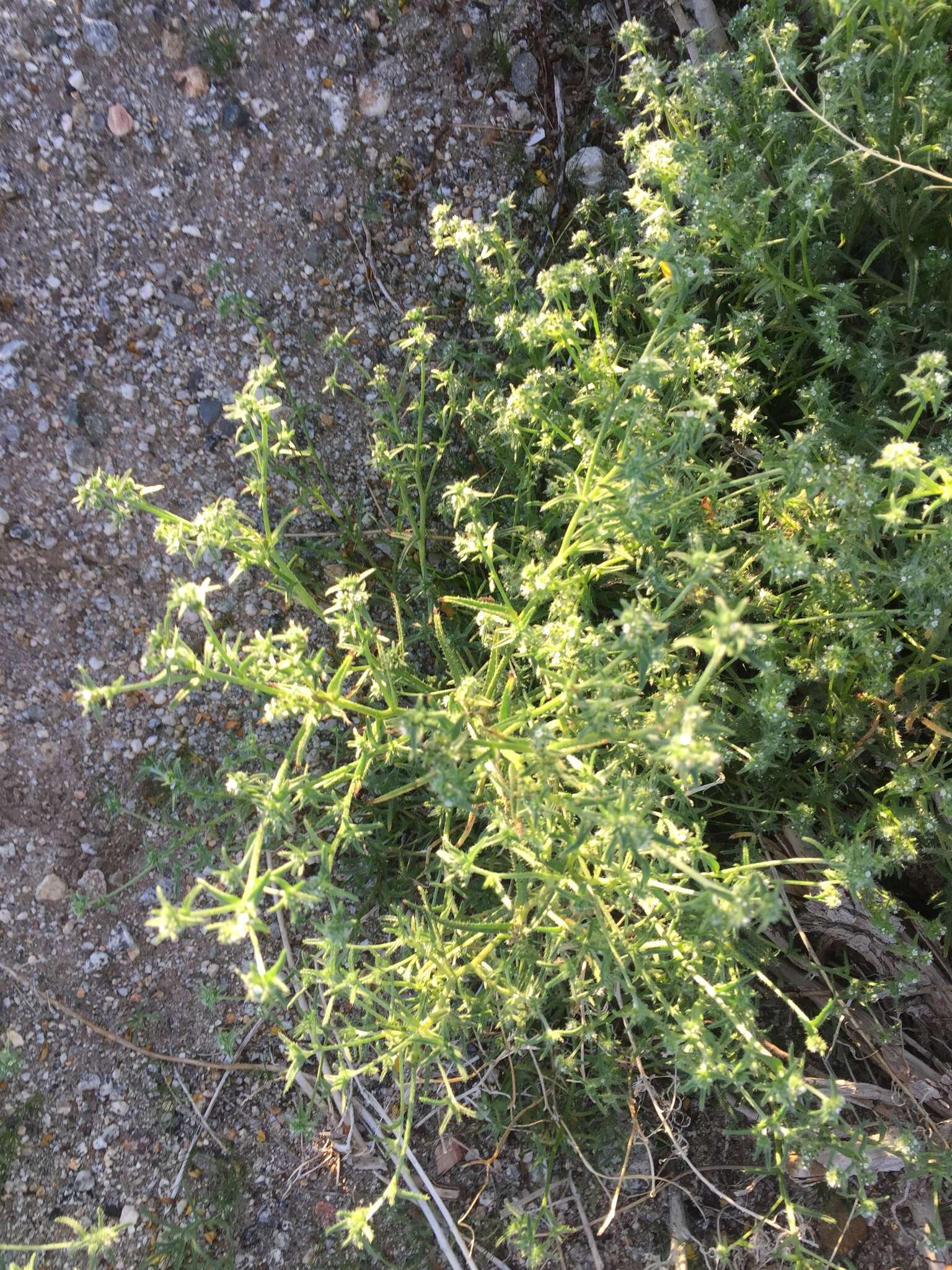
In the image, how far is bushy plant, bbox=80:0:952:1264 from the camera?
6.36 ft

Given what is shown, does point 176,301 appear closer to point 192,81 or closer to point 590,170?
point 192,81

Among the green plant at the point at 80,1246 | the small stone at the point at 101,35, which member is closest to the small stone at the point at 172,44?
the small stone at the point at 101,35

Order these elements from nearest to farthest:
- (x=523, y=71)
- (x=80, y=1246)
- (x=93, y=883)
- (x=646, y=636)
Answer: (x=646, y=636), (x=80, y=1246), (x=93, y=883), (x=523, y=71)

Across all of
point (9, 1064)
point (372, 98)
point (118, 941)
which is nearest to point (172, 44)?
point (372, 98)

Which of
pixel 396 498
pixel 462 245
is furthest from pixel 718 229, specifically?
pixel 396 498

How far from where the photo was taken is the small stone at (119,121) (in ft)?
9.99

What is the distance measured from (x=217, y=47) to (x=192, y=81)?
0.43 ft

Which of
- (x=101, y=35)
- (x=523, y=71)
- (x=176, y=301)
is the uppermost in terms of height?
(x=523, y=71)

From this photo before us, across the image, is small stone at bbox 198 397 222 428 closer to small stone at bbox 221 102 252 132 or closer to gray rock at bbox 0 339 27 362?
gray rock at bbox 0 339 27 362

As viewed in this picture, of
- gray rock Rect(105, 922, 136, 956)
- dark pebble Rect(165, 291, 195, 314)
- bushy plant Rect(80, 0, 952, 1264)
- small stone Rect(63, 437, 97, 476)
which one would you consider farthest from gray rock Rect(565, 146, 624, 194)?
gray rock Rect(105, 922, 136, 956)

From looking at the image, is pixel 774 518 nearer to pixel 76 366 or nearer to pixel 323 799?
pixel 323 799

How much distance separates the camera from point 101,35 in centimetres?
304

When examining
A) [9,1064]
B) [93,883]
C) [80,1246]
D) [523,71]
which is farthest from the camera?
[523,71]

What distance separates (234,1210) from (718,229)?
3.17 metres
